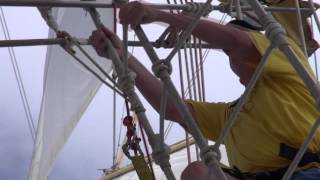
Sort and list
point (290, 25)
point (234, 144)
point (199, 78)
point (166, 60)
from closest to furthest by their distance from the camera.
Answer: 1. point (166, 60)
2. point (234, 144)
3. point (290, 25)
4. point (199, 78)

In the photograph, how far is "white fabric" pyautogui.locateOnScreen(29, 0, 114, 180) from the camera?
13.3 ft

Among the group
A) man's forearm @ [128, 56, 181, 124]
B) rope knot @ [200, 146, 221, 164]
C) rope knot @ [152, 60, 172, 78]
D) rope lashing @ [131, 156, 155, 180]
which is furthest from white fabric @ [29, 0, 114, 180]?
rope knot @ [200, 146, 221, 164]

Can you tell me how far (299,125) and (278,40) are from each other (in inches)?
16.9

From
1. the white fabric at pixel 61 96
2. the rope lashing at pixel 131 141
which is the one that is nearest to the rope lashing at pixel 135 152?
the rope lashing at pixel 131 141

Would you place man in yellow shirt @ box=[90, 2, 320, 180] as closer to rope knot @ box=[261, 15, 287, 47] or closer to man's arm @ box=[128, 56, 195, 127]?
man's arm @ box=[128, 56, 195, 127]

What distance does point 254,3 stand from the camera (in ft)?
3.90

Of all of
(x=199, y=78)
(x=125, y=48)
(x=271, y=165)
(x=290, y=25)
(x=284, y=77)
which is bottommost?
(x=271, y=165)

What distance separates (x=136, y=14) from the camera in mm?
1479

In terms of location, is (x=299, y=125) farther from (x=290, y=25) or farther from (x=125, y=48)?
(x=290, y=25)

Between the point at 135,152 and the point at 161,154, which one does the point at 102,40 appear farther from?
the point at 161,154

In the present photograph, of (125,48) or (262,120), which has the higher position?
(125,48)

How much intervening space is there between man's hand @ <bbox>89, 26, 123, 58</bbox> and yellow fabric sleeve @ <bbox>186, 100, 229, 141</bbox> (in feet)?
1.05

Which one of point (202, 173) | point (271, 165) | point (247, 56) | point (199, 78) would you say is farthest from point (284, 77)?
point (199, 78)

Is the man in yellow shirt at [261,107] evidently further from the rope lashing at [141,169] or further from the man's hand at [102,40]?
the man's hand at [102,40]
